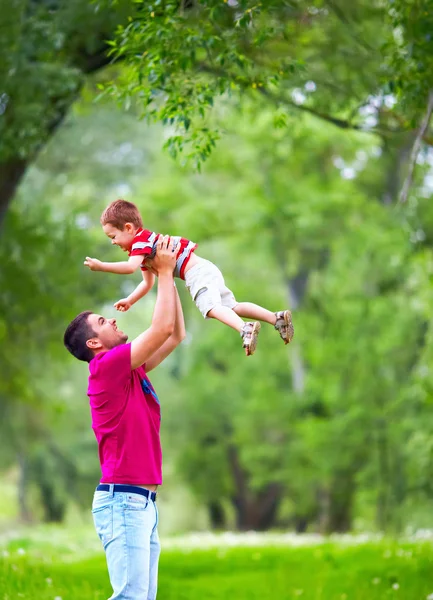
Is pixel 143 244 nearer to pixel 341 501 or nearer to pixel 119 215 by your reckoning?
pixel 119 215

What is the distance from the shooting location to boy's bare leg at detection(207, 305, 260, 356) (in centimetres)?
481

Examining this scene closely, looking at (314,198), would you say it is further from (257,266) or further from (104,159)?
(104,159)

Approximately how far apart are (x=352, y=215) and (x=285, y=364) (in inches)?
198

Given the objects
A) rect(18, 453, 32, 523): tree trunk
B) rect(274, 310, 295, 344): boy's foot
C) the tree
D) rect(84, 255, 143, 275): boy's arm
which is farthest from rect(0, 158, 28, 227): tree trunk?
rect(18, 453, 32, 523): tree trunk

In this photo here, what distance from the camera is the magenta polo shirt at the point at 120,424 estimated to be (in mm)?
4344

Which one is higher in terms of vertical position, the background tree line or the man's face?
the background tree line

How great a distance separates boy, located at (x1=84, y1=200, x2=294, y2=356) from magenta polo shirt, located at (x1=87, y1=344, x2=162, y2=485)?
62cm

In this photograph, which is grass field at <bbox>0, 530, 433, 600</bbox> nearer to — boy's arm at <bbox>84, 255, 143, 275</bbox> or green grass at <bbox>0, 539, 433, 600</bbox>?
green grass at <bbox>0, 539, 433, 600</bbox>

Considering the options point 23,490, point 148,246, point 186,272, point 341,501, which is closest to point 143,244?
point 148,246

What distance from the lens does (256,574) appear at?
8828mm

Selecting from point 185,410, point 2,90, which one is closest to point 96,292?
point 2,90

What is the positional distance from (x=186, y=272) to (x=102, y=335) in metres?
0.90

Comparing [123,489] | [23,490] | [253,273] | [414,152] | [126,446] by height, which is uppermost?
[253,273]

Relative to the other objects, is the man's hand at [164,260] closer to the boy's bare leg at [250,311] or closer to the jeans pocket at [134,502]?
the boy's bare leg at [250,311]
